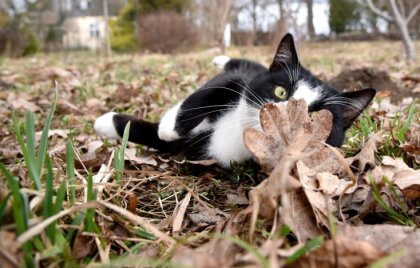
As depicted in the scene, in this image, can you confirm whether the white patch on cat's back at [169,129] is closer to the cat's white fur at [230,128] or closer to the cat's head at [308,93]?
the cat's white fur at [230,128]

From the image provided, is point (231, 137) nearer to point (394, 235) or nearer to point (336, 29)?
point (394, 235)

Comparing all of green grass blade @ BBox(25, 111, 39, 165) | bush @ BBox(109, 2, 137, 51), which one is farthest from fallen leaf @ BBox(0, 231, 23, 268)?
bush @ BBox(109, 2, 137, 51)

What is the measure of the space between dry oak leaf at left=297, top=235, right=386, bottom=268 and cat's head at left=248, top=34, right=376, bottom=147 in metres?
0.84

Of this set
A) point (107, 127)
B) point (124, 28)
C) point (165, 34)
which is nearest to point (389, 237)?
point (107, 127)

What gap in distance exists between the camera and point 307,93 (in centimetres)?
164

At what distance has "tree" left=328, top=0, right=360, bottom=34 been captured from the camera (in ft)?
67.9

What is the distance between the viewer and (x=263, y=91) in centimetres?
169

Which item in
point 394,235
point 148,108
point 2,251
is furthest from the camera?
point 148,108

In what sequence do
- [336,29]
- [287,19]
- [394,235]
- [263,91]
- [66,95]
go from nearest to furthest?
1. [394,235]
2. [263,91]
3. [66,95]
4. [287,19]
5. [336,29]

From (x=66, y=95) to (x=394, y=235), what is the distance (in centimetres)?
311

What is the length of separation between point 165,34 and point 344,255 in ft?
44.9

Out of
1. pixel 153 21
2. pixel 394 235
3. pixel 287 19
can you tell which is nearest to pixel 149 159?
pixel 394 235

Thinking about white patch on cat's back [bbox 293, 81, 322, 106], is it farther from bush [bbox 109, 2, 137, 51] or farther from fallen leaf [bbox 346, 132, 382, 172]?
bush [bbox 109, 2, 137, 51]

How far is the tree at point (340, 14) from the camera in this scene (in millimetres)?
20688
